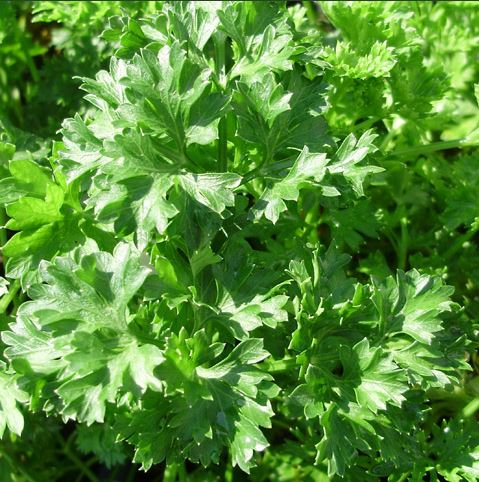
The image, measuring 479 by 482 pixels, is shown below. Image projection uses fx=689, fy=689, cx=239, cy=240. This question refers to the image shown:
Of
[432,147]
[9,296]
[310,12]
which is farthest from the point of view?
[310,12]

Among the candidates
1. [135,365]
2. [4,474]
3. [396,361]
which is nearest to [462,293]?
[396,361]

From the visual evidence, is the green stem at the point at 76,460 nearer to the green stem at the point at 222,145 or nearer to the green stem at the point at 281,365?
the green stem at the point at 281,365

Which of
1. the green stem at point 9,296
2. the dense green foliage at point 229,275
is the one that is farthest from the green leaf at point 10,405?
the green stem at point 9,296

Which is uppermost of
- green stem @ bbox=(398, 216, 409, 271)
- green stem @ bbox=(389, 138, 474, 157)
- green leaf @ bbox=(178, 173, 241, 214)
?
green leaf @ bbox=(178, 173, 241, 214)

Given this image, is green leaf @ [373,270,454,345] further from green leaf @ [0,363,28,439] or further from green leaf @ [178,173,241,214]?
green leaf @ [0,363,28,439]

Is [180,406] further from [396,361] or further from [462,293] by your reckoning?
[462,293]

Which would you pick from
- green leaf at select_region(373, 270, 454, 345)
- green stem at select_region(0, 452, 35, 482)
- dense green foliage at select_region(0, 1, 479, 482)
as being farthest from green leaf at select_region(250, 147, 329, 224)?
green stem at select_region(0, 452, 35, 482)

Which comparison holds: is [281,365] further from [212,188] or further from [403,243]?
[403,243]

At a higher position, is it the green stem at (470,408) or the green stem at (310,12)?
the green stem at (310,12)

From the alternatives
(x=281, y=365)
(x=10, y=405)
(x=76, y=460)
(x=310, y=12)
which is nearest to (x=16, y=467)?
(x=76, y=460)
